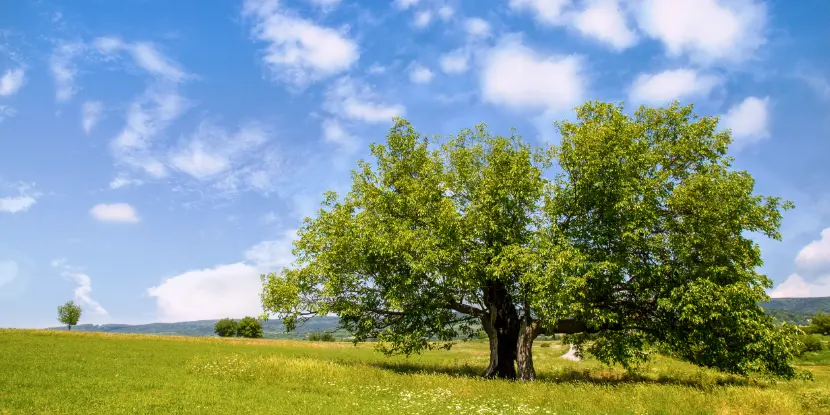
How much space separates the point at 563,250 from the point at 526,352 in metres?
8.39

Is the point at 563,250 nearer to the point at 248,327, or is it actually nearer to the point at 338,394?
the point at 338,394

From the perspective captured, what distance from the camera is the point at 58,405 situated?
65.2ft

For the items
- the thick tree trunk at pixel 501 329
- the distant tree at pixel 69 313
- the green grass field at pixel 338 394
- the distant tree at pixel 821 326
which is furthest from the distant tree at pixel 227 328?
the distant tree at pixel 821 326

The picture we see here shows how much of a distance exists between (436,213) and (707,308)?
16.2m

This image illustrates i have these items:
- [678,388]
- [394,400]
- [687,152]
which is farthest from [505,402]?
[687,152]

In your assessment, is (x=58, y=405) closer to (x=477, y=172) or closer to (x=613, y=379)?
(x=477, y=172)

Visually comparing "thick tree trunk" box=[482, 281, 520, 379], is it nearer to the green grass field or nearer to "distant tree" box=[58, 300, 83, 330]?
the green grass field

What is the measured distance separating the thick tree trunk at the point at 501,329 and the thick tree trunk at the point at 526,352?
124 cm

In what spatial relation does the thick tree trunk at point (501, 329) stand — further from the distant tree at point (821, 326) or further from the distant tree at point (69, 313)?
the distant tree at point (69, 313)

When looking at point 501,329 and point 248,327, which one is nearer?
point 501,329

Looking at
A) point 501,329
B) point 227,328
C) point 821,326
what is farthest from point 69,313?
point 821,326

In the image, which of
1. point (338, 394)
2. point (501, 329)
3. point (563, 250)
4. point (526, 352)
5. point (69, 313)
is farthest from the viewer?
point (69, 313)

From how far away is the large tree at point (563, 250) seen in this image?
27.2 meters

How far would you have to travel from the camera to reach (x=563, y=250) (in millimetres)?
27812
